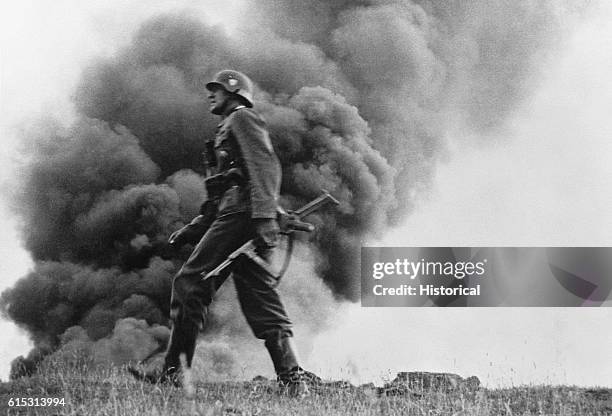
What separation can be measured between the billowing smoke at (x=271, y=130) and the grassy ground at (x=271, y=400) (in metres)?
2.97

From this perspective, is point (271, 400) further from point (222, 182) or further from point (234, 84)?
point (234, 84)

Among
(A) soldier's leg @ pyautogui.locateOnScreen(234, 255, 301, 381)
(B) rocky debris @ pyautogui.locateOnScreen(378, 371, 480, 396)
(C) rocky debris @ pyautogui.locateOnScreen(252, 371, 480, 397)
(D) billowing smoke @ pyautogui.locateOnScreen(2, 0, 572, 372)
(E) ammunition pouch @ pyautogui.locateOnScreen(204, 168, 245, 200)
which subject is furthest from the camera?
(D) billowing smoke @ pyautogui.locateOnScreen(2, 0, 572, 372)

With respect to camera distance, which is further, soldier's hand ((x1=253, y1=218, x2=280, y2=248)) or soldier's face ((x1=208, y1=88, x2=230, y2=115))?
soldier's face ((x1=208, y1=88, x2=230, y2=115))

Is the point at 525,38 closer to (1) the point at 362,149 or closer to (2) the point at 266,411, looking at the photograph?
(1) the point at 362,149

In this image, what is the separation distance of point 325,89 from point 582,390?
5424 mm

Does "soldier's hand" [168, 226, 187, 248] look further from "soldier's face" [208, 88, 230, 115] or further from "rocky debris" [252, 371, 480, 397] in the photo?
"rocky debris" [252, 371, 480, 397]

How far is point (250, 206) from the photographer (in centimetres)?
687

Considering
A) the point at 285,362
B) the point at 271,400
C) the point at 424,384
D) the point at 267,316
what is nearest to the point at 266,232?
the point at 267,316

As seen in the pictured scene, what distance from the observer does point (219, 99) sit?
7387mm

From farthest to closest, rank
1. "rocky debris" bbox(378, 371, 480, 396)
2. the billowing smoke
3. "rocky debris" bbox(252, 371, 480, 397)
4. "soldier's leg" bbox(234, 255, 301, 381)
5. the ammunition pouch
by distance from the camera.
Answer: the billowing smoke < "rocky debris" bbox(378, 371, 480, 396) < "rocky debris" bbox(252, 371, 480, 397) < the ammunition pouch < "soldier's leg" bbox(234, 255, 301, 381)

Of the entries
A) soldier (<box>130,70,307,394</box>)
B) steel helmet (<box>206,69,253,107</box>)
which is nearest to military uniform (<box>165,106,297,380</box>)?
soldier (<box>130,70,307,394</box>)

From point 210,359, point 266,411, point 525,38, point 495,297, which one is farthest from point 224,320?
point 525,38

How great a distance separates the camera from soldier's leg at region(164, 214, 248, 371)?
22.1ft

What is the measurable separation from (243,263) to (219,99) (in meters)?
1.65
